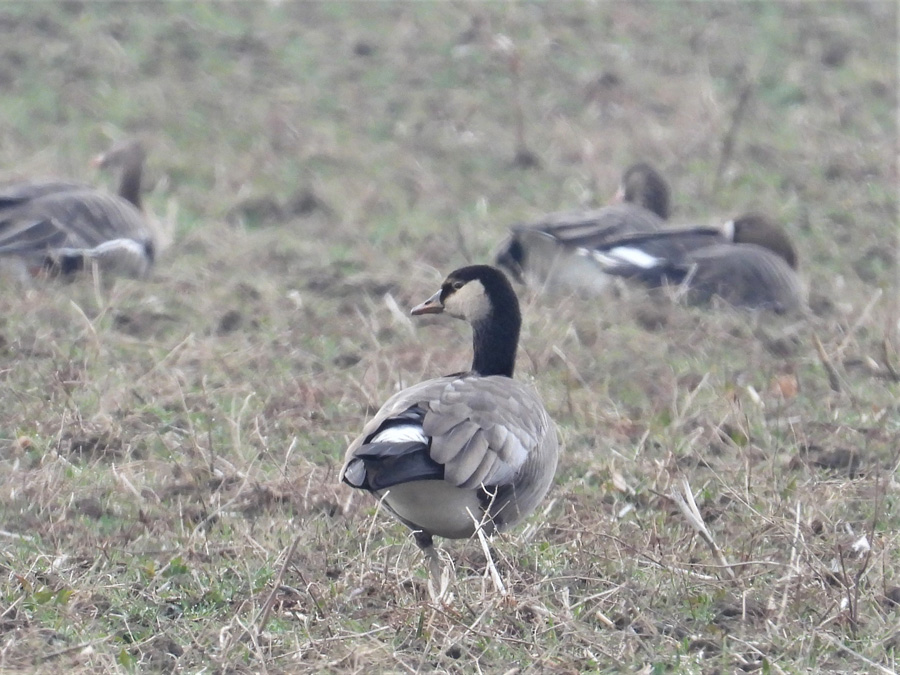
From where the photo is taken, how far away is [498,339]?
576 cm

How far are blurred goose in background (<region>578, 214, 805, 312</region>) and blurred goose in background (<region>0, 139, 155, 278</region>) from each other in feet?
9.32

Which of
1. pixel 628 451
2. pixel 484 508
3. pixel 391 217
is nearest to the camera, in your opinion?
pixel 484 508

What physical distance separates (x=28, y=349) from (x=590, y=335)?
3.04m

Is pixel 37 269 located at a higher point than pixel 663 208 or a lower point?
higher

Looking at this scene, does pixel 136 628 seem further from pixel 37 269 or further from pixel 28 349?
pixel 37 269

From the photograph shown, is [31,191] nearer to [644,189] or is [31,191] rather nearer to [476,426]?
[644,189]

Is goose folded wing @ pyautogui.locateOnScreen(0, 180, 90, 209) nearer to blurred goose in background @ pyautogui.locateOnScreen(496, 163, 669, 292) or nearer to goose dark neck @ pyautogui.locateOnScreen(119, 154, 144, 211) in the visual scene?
goose dark neck @ pyautogui.locateOnScreen(119, 154, 144, 211)

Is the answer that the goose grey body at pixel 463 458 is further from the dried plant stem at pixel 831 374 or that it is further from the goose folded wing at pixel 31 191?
the goose folded wing at pixel 31 191

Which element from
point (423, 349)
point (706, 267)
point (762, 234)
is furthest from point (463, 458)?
point (762, 234)

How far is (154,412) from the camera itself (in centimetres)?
652

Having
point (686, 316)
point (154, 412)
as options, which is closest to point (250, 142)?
point (686, 316)

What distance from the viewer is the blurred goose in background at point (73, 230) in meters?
8.65

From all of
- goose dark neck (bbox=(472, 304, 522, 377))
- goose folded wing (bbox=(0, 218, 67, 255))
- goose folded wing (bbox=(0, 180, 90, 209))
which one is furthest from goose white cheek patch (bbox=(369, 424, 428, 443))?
goose folded wing (bbox=(0, 180, 90, 209))

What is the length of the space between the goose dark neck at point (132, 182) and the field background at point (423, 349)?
0.47 m
